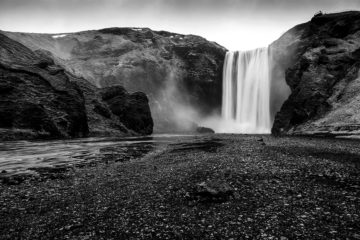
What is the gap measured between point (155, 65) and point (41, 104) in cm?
7587

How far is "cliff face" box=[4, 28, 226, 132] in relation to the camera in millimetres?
118312

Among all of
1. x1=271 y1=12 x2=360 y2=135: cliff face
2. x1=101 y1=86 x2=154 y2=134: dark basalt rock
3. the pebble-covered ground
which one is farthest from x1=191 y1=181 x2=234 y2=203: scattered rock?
x1=101 y1=86 x2=154 y2=134: dark basalt rock

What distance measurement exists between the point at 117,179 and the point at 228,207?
793cm

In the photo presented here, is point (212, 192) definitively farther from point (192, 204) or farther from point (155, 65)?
point (155, 65)

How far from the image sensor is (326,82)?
6244 centimetres

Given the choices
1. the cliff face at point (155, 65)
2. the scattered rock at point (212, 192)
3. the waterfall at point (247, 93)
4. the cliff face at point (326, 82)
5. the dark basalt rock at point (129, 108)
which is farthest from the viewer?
the cliff face at point (155, 65)

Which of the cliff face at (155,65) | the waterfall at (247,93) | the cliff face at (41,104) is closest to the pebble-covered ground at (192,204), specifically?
the cliff face at (41,104)

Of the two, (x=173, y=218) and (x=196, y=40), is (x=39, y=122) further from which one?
(x=196, y=40)

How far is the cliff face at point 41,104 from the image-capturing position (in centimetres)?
5119

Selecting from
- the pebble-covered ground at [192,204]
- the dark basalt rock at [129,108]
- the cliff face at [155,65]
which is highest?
the cliff face at [155,65]

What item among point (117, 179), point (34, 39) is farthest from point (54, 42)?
point (117, 179)

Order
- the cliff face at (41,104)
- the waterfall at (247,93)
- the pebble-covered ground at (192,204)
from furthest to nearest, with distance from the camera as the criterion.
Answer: the waterfall at (247,93) → the cliff face at (41,104) → the pebble-covered ground at (192,204)

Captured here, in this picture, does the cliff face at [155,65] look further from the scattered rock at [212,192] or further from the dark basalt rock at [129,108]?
the scattered rock at [212,192]

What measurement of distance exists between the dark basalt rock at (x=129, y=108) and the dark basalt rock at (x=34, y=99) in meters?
14.5
